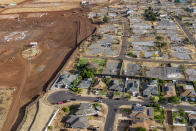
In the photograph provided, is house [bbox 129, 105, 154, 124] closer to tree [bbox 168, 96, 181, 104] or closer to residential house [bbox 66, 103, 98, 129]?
tree [bbox 168, 96, 181, 104]

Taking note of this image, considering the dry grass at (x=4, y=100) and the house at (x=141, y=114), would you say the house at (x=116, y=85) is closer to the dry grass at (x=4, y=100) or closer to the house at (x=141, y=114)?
the house at (x=141, y=114)

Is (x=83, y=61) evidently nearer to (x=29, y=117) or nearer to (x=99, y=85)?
(x=99, y=85)

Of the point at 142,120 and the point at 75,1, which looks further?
the point at 75,1

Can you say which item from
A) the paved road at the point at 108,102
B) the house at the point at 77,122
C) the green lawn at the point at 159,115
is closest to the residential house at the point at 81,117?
the house at the point at 77,122

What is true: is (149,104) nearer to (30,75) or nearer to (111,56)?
(111,56)

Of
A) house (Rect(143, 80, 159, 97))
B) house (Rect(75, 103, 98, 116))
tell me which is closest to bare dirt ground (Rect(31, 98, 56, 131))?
house (Rect(75, 103, 98, 116))

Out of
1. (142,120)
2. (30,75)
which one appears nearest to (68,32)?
(30,75)
